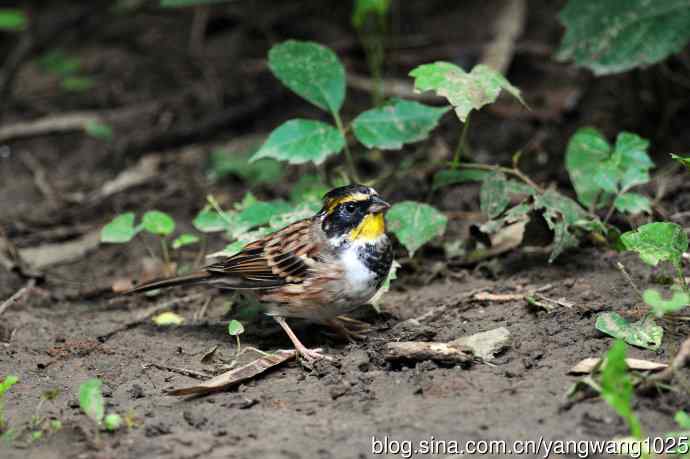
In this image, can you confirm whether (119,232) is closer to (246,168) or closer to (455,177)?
(246,168)

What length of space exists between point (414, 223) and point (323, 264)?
798 millimetres

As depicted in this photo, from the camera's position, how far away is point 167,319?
5.54 meters

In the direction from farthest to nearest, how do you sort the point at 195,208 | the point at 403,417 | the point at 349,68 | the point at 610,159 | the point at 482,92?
1. the point at 349,68
2. the point at 195,208
3. the point at 610,159
4. the point at 482,92
5. the point at 403,417

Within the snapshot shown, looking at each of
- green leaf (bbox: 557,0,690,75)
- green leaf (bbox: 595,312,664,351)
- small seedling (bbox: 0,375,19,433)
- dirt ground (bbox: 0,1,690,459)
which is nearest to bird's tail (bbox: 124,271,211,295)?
dirt ground (bbox: 0,1,690,459)

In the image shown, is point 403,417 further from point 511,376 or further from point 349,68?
point 349,68

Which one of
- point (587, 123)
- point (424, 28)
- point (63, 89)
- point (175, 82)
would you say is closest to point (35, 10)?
point (63, 89)

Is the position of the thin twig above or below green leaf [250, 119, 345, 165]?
below

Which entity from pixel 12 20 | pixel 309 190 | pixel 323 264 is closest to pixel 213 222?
pixel 309 190

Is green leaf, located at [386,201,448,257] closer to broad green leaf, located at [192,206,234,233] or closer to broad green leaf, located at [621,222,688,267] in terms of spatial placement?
broad green leaf, located at [192,206,234,233]

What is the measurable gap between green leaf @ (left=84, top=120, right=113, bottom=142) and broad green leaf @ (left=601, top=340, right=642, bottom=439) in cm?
649

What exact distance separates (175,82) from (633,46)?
16.6 ft

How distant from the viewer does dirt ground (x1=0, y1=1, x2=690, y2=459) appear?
3.74m

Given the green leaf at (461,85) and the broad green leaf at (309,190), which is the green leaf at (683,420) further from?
the broad green leaf at (309,190)

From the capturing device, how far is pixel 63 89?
985 centimetres
